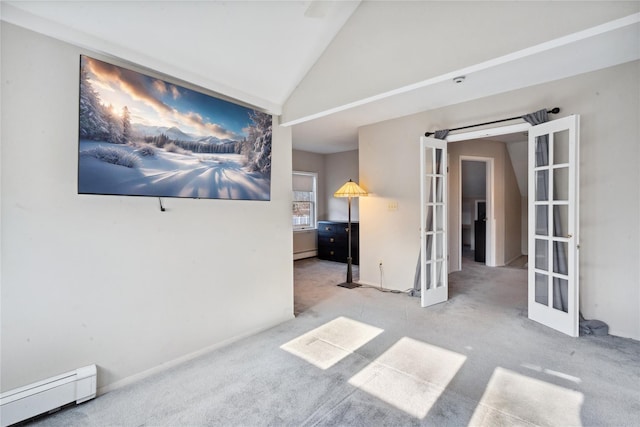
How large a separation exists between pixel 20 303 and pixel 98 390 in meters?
0.76

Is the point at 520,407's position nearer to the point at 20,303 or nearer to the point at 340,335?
the point at 340,335

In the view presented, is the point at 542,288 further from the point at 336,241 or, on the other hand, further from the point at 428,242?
the point at 336,241

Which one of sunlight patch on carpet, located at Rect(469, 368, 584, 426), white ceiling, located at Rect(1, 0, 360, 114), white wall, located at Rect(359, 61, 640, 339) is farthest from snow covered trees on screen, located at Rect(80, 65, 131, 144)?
white wall, located at Rect(359, 61, 640, 339)

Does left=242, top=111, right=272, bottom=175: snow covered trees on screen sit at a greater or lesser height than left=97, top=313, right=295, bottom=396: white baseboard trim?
greater

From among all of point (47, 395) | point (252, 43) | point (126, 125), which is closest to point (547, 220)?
point (252, 43)

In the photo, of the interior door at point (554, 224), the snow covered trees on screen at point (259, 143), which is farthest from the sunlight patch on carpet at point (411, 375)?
the snow covered trees on screen at point (259, 143)

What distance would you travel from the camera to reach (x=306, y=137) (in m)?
5.32

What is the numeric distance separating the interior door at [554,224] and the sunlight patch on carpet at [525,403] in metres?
1.14

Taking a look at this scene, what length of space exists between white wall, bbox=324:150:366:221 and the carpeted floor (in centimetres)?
379

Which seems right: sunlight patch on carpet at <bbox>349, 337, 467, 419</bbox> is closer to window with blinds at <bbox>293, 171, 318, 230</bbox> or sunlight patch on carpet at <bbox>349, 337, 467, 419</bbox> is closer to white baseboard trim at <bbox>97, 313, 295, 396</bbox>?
white baseboard trim at <bbox>97, 313, 295, 396</bbox>

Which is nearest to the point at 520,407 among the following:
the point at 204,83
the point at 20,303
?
the point at 20,303

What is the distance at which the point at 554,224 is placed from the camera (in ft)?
9.47

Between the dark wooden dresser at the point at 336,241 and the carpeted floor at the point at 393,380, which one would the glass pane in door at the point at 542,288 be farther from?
the dark wooden dresser at the point at 336,241

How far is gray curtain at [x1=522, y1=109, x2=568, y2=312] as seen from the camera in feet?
9.29
